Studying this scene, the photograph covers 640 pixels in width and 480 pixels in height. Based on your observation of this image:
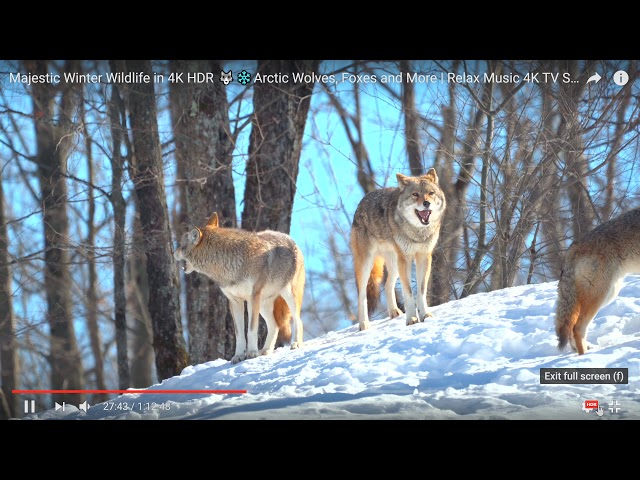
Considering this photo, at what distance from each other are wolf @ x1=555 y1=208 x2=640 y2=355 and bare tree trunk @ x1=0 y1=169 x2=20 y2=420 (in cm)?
468

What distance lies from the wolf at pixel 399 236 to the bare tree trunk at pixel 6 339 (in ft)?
13.0

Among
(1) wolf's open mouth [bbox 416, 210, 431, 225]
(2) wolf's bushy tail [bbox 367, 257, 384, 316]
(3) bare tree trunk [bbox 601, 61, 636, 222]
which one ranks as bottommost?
(2) wolf's bushy tail [bbox 367, 257, 384, 316]

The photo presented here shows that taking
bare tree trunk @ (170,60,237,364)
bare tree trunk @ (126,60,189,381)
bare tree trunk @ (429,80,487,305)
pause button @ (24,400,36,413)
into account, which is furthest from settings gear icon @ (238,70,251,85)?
bare tree trunk @ (170,60,237,364)

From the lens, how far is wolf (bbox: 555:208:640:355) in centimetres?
684

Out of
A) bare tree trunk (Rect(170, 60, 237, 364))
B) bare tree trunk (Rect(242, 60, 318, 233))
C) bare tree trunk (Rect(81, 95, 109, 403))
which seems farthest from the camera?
bare tree trunk (Rect(242, 60, 318, 233))

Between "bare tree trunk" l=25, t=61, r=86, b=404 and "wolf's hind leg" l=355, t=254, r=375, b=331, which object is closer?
"bare tree trunk" l=25, t=61, r=86, b=404

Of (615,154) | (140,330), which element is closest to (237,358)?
(615,154)

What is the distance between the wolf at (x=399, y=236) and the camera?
344 inches

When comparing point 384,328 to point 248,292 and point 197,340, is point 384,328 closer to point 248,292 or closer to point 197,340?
point 248,292

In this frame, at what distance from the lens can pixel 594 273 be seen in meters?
6.90

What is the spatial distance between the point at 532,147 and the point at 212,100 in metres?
4.15
